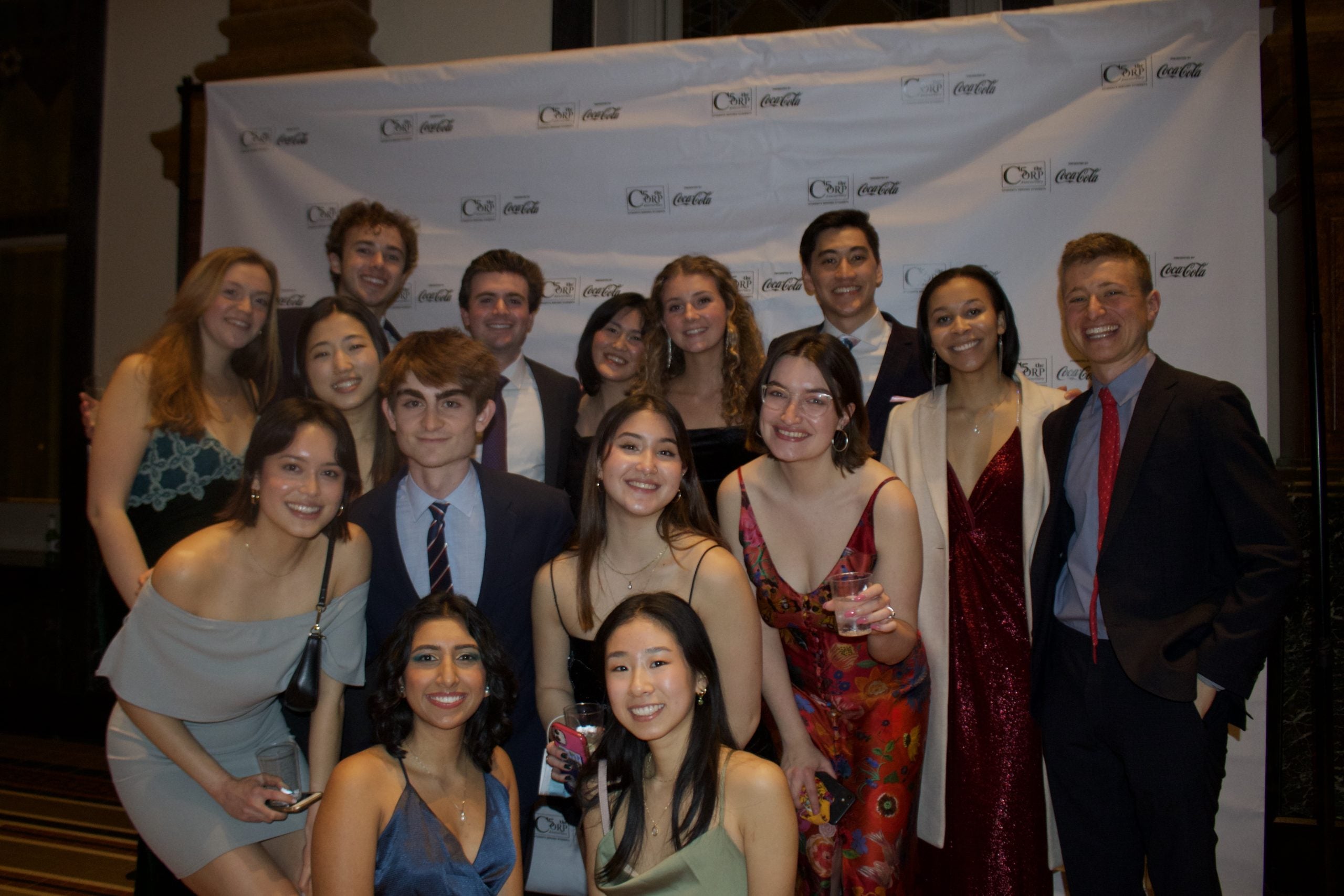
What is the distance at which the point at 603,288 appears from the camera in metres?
4.41

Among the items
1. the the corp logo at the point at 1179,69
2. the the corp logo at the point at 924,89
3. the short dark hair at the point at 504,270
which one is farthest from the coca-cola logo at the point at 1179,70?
the short dark hair at the point at 504,270

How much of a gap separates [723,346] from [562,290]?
4.75 ft

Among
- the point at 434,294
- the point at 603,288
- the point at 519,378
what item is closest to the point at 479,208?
the point at 434,294

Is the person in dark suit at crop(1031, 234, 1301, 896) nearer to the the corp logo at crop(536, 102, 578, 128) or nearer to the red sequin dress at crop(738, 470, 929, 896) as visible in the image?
the red sequin dress at crop(738, 470, 929, 896)

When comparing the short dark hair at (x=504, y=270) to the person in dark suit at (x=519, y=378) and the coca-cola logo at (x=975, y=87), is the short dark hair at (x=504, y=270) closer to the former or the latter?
the person in dark suit at (x=519, y=378)

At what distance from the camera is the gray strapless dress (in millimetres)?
2301

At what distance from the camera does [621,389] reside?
339 centimetres

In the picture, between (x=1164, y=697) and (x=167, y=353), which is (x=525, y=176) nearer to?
(x=167, y=353)

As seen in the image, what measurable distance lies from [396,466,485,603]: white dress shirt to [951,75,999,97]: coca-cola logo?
2814 millimetres

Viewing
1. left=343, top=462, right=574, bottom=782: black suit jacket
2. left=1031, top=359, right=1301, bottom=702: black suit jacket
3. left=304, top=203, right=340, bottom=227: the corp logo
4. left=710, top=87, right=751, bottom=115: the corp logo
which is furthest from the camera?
left=304, top=203, right=340, bottom=227: the corp logo

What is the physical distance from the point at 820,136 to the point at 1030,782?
2.82m

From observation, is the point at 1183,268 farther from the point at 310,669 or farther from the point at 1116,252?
the point at 310,669

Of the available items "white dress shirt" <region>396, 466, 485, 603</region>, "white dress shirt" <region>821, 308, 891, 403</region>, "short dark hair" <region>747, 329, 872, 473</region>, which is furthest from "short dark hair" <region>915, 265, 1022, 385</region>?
"white dress shirt" <region>396, 466, 485, 603</region>

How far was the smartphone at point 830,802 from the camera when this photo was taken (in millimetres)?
2221
